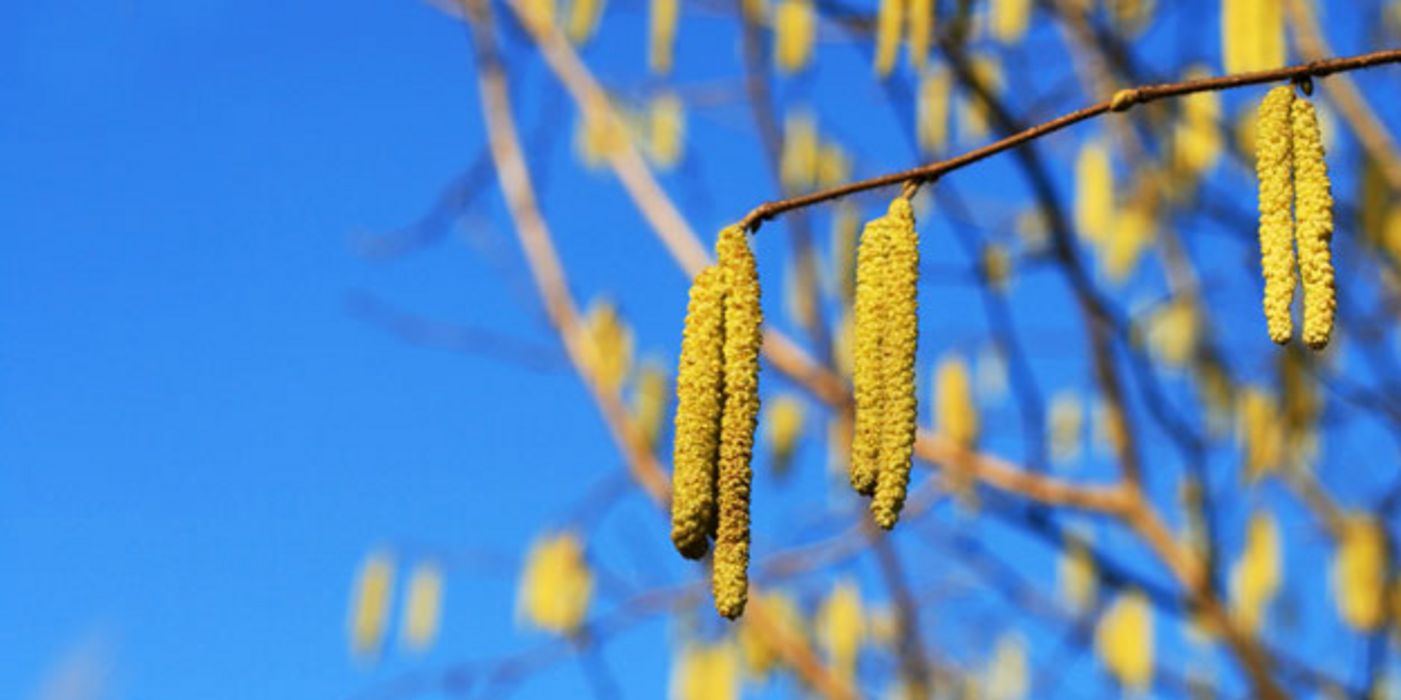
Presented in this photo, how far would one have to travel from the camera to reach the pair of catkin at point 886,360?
2.60ft

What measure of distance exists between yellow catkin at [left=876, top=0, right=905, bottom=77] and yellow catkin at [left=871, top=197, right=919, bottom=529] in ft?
2.06

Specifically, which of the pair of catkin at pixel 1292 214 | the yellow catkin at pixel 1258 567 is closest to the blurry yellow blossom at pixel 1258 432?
the yellow catkin at pixel 1258 567

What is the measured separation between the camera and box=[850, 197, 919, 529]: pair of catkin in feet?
2.60

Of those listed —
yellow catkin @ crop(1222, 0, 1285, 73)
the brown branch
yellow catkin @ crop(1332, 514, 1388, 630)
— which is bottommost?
the brown branch

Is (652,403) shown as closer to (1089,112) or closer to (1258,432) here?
(1258,432)

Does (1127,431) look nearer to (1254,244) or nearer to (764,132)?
(1254,244)

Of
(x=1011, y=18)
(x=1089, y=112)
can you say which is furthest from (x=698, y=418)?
(x=1011, y=18)

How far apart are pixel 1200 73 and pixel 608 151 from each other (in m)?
0.83

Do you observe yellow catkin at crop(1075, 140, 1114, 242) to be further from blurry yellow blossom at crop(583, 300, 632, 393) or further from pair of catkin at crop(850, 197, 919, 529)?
pair of catkin at crop(850, 197, 919, 529)

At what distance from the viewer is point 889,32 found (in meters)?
1.47

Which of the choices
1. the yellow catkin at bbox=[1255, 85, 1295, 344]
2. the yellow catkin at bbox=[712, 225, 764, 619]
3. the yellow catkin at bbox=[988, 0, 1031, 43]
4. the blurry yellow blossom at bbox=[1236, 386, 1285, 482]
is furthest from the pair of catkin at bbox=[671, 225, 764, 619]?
the blurry yellow blossom at bbox=[1236, 386, 1285, 482]

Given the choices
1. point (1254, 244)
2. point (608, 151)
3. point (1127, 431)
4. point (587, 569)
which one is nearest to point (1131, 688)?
point (1127, 431)

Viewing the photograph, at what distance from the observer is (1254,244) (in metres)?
2.37

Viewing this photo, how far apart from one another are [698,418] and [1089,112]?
0.77 feet
